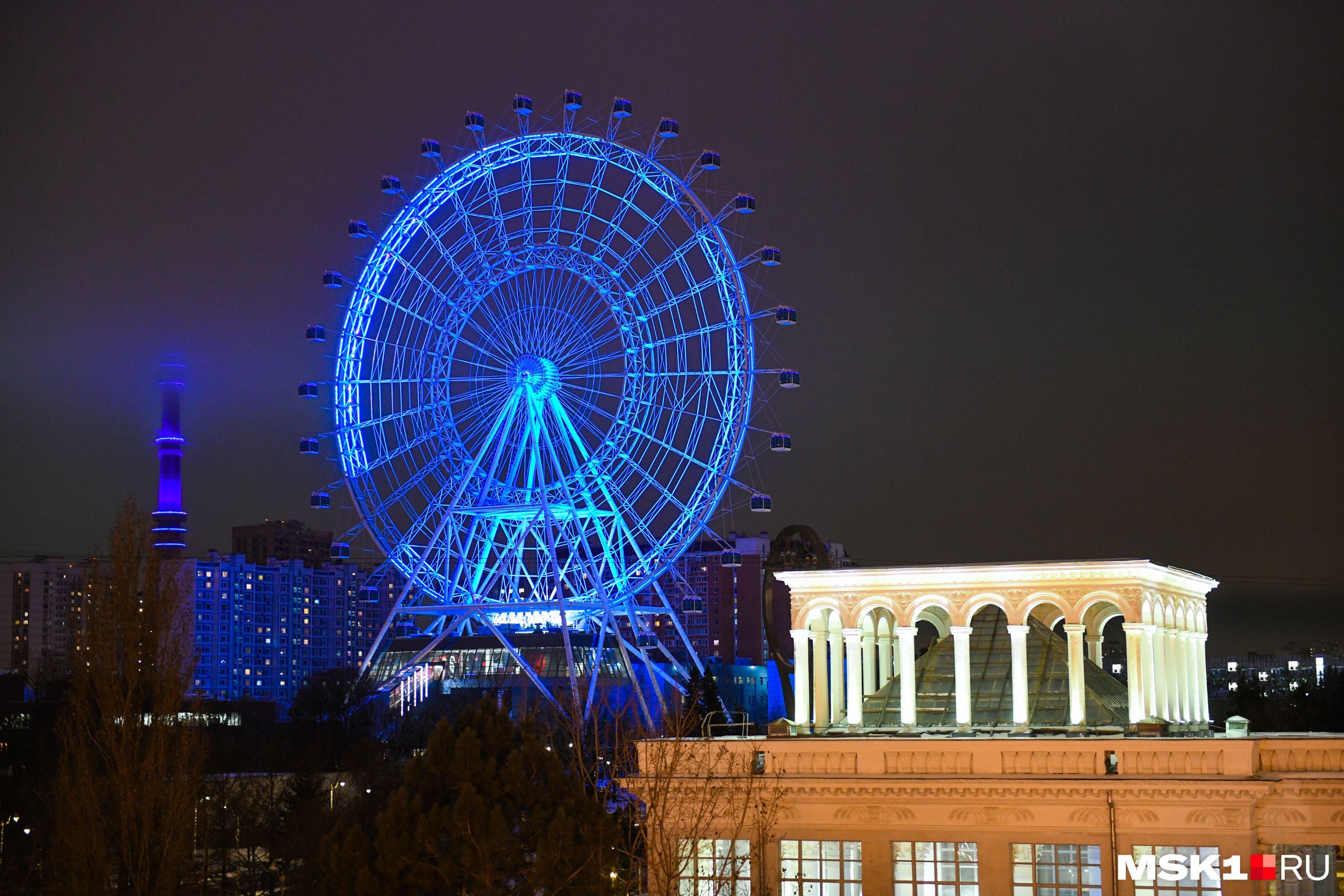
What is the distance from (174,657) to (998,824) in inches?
766

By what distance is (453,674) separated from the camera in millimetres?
95438

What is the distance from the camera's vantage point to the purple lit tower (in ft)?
536

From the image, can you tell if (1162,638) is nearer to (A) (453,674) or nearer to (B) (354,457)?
(B) (354,457)

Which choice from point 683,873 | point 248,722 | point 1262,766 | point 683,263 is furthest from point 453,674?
point 1262,766

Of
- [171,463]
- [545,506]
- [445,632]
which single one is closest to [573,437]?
[545,506]

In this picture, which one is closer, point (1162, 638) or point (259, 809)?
point (1162, 638)

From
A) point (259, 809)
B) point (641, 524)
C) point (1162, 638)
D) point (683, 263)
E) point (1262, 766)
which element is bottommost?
point (259, 809)

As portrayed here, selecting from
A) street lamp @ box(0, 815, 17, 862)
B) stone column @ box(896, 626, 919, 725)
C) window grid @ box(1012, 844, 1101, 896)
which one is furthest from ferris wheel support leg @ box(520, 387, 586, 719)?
window grid @ box(1012, 844, 1101, 896)

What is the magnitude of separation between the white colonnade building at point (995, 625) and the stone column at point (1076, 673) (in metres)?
0.02

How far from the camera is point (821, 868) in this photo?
1211 inches

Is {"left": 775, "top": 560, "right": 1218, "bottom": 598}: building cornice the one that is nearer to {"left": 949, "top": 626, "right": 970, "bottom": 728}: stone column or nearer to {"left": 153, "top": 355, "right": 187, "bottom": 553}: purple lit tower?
{"left": 949, "top": 626, "right": 970, "bottom": 728}: stone column

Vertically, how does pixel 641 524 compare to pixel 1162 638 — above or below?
above

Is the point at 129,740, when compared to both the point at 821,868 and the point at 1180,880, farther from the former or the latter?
the point at 1180,880

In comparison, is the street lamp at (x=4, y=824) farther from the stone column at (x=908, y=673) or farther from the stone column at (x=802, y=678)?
the stone column at (x=908, y=673)
